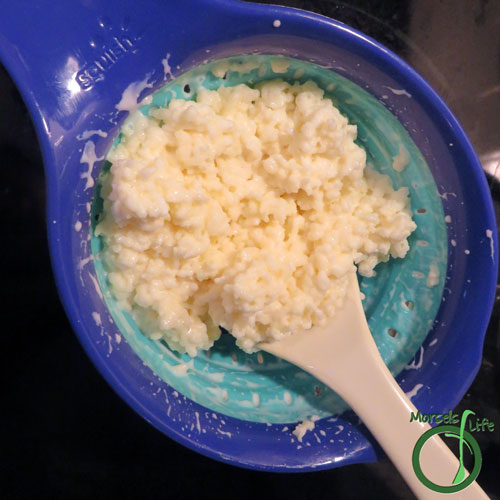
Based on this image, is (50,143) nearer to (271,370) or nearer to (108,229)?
(108,229)

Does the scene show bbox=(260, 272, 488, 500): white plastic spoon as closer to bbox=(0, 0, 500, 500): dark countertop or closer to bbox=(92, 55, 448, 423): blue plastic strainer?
bbox=(92, 55, 448, 423): blue plastic strainer

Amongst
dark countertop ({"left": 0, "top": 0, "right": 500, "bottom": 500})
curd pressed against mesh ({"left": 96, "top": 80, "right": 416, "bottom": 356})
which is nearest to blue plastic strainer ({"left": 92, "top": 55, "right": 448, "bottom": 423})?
curd pressed against mesh ({"left": 96, "top": 80, "right": 416, "bottom": 356})

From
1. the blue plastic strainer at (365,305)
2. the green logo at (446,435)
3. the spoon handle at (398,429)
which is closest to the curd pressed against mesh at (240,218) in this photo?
the blue plastic strainer at (365,305)

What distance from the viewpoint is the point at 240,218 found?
95 cm

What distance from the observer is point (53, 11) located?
2.41 feet

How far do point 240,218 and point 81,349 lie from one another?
0.52m

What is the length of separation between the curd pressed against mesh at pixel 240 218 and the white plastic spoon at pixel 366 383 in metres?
0.04

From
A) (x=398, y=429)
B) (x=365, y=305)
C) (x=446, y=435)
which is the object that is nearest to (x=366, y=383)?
(x=398, y=429)

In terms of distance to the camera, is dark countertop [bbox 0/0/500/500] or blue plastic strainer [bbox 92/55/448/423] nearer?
blue plastic strainer [bbox 92/55/448/423]

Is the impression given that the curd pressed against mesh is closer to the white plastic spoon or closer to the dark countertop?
the white plastic spoon

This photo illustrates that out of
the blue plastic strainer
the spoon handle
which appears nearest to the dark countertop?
the blue plastic strainer

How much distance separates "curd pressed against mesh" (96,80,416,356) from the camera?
0.86 m

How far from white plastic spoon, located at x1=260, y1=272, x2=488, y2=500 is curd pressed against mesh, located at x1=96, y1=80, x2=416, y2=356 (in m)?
0.04

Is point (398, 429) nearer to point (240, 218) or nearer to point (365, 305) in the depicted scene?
point (365, 305)
